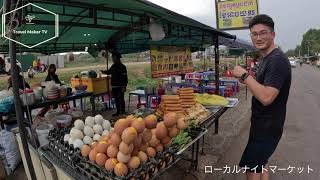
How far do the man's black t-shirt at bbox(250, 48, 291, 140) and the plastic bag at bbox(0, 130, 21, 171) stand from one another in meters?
3.90

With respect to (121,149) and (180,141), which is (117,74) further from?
(121,149)

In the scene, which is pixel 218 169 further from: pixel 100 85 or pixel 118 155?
pixel 100 85

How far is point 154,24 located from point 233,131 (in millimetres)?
3641

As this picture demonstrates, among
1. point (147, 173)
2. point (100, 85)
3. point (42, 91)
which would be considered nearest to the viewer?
point (147, 173)

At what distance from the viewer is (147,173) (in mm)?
2393

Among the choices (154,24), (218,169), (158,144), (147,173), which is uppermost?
(154,24)

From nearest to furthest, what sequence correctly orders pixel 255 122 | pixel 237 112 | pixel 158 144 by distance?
pixel 158 144 → pixel 255 122 → pixel 237 112

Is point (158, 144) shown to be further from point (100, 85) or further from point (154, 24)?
point (100, 85)

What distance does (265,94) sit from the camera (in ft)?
7.98

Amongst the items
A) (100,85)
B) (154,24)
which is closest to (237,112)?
(100,85)

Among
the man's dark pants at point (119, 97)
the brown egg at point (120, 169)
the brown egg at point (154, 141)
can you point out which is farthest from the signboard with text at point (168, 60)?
the brown egg at point (120, 169)

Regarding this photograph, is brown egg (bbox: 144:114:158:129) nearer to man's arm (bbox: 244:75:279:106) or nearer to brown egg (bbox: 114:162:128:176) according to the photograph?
brown egg (bbox: 114:162:128:176)

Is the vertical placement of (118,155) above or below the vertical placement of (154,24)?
below

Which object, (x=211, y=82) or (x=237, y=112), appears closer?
(x=237, y=112)
